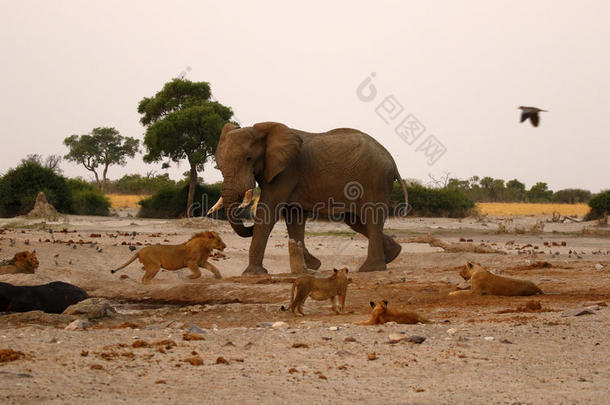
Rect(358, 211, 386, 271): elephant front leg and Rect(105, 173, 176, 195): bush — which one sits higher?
Rect(105, 173, 176, 195): bush

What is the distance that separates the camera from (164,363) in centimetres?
604

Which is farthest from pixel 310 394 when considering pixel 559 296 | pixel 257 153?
pixel 257 153

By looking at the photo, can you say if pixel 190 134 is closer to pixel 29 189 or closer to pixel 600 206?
pixel 29 189

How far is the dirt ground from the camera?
5289mm

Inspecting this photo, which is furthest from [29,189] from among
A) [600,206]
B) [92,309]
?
[600,206]

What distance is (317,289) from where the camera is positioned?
9.90m

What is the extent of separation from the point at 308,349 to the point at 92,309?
3549mm

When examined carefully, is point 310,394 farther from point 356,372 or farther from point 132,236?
point 132,236

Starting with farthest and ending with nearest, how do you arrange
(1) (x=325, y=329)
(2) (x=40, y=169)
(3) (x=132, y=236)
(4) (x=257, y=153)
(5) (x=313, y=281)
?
(2) (x=40, y=169) < (3) (x=132, y=236) < (4) (x=257, y=153) < (5) (x=313, y=281) < (1) (x=325, y=329)

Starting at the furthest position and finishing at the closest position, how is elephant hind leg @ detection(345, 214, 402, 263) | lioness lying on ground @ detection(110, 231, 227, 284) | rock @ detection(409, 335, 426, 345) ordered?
elephant hind leg @ detection(345, 214, 402, 263) → lioness lying on ground @ detection(110, 231, 227, 284) → rock @ detection(409, 335, 426, 345)

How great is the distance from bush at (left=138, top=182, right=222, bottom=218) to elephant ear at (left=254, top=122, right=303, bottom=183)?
22.2m

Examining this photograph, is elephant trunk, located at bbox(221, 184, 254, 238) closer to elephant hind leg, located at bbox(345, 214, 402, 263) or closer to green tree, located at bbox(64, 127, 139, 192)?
elephant hind leg, located at bbox(345, 214, 402, 263)

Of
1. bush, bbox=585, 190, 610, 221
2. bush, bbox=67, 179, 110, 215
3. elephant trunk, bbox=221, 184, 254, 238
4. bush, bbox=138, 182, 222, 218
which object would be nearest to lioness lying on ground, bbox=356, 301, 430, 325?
elephant trunk, bbox=221, 184, 254, 238

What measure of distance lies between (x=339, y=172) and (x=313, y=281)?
5663 millimetres
